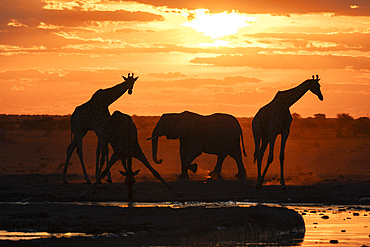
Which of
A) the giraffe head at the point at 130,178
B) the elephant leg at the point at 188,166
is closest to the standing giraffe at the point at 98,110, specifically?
the giraffe head at the point at 130,178

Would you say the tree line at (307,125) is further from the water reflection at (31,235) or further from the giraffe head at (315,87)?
the water reflection at (31,235)

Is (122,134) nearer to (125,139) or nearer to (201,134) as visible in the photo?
(125,139)

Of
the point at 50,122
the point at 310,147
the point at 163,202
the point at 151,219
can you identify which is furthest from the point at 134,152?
the point at 50,122

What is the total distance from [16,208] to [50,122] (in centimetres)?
7258

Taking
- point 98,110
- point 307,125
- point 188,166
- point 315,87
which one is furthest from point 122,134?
point 307,125

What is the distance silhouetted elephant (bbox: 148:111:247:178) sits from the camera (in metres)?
27.9

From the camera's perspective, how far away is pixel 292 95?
22734 mm

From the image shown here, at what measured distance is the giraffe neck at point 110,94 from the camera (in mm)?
22266

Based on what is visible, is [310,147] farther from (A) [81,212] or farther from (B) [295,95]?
(A) [81,212]

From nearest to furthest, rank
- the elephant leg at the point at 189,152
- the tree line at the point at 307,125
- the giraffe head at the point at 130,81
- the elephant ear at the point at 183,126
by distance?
1. the giraffe head at the point at 130,81
2. the elephant leg at the point at 189,152
3. the elephant ear at the point at 183,126
4. the tree line at the point at 307,125

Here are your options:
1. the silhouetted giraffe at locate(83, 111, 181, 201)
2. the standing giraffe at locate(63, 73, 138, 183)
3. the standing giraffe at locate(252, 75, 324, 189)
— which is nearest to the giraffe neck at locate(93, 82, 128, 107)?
the standing giraffe at locate(63, 73, 138, 183)

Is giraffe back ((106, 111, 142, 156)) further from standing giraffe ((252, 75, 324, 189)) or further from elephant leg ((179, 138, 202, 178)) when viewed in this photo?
elephant leg ((179, 138, 202, 178))

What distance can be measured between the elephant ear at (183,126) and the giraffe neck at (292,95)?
5678mm

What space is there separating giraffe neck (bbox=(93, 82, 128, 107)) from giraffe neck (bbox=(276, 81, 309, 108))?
182 inches
